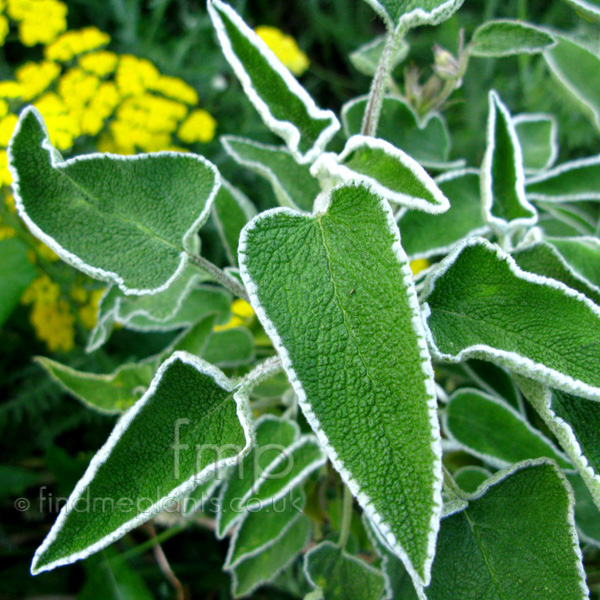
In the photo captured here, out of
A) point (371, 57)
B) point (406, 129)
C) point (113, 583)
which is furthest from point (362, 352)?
point (113, 583)

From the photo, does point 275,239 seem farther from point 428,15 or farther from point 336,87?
point 336,87

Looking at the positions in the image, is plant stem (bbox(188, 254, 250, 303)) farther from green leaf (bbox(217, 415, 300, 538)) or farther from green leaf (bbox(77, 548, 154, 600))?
green leaf (bbox(77, 548, 154, 600))

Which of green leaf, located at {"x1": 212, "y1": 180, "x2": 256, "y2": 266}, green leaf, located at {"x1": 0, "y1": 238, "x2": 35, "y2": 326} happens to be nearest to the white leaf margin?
green leaf, located at {"x1": 212, "y1": 180, "x2": 256, "y2": 266}

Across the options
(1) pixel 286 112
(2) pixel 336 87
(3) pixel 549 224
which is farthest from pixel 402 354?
(2) pixel 336 87

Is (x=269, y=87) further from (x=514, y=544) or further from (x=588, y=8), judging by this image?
(x=514, y=544)

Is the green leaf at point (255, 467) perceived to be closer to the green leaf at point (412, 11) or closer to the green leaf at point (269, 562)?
the green leaf at point (269, 562)

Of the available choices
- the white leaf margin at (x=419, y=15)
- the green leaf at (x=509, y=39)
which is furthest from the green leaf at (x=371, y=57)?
the white leaf margin at (x=419, y=15)
